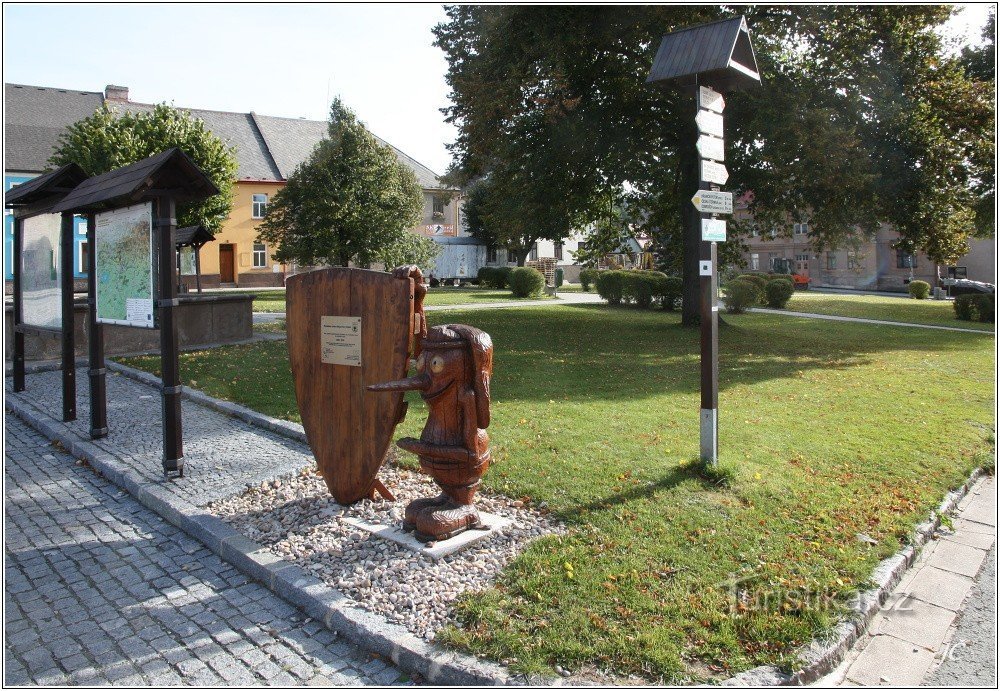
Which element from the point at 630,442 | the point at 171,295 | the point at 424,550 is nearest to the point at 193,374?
the point at 171,295

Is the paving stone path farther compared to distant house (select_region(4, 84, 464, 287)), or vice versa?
distant house (select_region(4, 84, 464, 287))

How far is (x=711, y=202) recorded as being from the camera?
6.30m

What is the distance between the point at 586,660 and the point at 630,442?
160 inches

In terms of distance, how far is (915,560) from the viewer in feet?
17.2

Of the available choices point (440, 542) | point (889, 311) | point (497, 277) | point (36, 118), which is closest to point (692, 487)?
point (440, 542)

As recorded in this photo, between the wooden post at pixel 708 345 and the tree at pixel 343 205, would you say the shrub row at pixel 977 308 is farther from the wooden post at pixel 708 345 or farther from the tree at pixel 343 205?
the wooden post at pixel 708 345

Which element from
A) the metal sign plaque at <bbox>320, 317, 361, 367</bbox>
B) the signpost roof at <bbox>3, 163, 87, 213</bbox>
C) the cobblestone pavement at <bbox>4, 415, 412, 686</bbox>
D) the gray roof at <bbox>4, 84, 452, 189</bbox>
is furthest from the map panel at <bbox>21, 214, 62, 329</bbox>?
the gray roof at <bbox>4, 84, 452, 189</bbox>

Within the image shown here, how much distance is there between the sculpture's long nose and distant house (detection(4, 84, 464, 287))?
128 feet

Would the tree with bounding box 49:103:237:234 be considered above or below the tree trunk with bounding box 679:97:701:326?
above

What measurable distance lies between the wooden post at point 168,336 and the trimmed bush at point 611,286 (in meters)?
22.4

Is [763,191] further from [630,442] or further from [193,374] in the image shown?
[193,374]

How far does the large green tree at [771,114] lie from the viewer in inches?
631

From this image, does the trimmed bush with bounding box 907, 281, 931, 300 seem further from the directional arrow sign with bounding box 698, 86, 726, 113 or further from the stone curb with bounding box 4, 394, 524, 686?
the stone curb with bounding box 4, 394, 524, 686

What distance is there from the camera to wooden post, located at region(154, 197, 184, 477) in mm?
6914
